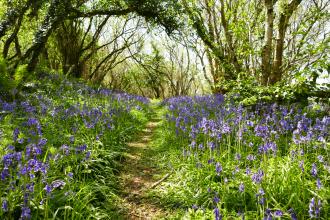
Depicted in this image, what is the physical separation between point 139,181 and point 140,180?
4 centimetres

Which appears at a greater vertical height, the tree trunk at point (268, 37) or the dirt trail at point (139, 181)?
the tree trunk at point (268, 37)

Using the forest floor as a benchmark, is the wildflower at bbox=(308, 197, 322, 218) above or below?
above

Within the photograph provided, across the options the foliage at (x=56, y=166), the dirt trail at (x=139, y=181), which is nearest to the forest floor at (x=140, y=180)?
the dirt trail at (x=139, y=181)

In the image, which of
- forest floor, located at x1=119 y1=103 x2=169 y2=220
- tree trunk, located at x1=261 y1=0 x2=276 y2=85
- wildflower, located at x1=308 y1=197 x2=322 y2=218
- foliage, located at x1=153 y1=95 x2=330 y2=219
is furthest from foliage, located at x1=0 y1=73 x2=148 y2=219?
tree trunk, located at x1=261 y1=0 x2=276 y2=85

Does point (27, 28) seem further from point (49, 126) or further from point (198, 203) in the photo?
point (198, 203)

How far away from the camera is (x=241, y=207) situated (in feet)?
9.90

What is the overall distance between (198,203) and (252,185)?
2.11ft

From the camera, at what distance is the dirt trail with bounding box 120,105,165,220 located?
345 centimetres

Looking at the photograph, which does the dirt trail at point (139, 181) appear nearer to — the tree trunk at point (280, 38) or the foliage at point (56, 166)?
the foliage at point (56, 166)

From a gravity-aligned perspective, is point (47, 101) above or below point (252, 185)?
above

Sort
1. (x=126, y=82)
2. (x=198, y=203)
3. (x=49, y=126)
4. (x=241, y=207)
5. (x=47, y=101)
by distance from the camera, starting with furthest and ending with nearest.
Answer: (x=126, y=82)
(x=47, y=101)
(x=49, y=126)
(x=198, y=203)
(x=241, y=207)

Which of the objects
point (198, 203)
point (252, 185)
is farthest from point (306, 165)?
point (198, 203)

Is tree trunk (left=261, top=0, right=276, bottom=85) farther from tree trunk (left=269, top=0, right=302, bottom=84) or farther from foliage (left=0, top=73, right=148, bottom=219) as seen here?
foliage (left=0, top=73, right=148, bottom=219)

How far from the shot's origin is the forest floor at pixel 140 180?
11.3 feet
